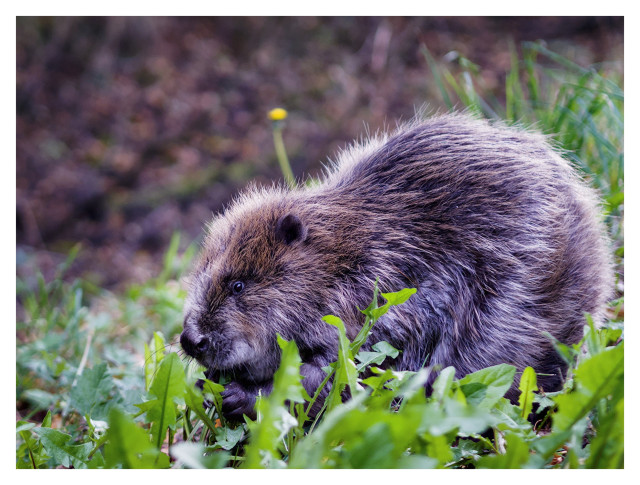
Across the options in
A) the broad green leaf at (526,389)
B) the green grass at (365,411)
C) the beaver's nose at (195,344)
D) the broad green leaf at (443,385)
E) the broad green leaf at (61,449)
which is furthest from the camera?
the beaver's nose at (195,344)

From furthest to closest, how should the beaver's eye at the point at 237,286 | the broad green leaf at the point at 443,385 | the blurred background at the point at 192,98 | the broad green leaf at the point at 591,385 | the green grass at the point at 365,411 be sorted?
the blurred background at the point at 192,98 < the beaver's eye at the point at 237,286 < the broad green leaf at the point at 443,385 < the broad green leaf at the point at 591,385 < the green grass at the point at 365,411

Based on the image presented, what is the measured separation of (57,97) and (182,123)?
5.68 ft

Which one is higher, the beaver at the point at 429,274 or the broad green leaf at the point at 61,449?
the beaver at the point at 429,274

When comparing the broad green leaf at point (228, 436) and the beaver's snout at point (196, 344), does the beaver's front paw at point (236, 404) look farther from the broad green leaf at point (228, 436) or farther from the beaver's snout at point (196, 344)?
the beaver's snout at point (196, 344)

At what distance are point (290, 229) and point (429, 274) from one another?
2.40ft

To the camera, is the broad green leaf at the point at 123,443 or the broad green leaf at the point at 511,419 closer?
the broad green leaf at the point at 123,443

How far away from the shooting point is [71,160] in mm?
7797

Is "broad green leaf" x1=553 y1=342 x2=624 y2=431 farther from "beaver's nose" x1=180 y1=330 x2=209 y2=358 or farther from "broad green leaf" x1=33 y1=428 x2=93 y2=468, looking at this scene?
"broad green leaf" x1=33 y1=428 x2=93 y2=468

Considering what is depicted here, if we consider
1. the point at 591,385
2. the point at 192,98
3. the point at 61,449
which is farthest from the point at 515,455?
the point at 192,98

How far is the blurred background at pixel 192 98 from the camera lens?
24.4ft

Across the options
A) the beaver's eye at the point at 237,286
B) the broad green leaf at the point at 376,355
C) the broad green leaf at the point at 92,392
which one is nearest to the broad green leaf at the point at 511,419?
the broad green leaf at the point at 376,355

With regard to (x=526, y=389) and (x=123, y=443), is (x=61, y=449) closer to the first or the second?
(x=123, y=443)

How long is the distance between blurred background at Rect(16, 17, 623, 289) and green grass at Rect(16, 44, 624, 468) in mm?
3455
